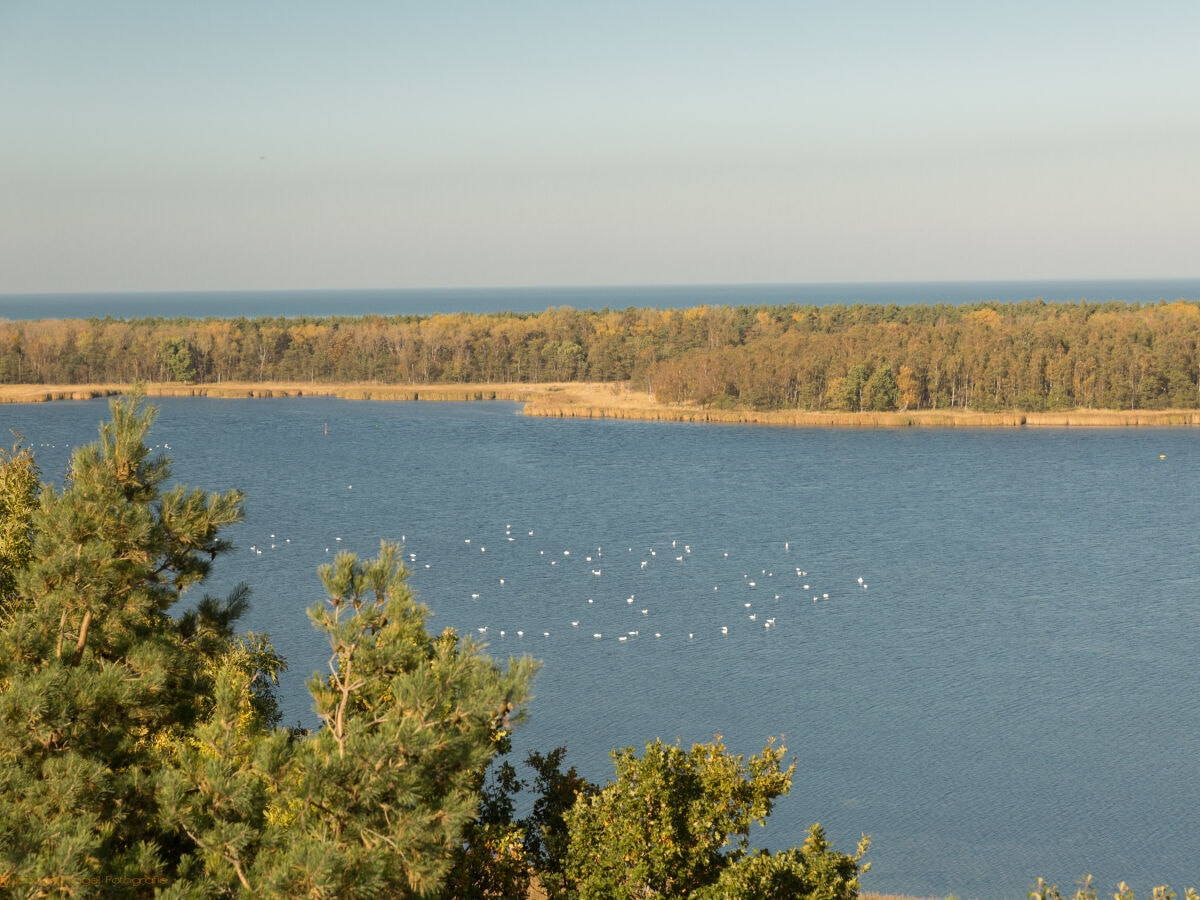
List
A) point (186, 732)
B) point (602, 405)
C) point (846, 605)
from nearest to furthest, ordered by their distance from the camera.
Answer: point (186, 732)
point (846, 605)
point (602, 405)

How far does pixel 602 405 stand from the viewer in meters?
131

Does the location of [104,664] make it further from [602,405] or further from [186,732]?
[602,405]

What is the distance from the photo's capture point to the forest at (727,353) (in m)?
121

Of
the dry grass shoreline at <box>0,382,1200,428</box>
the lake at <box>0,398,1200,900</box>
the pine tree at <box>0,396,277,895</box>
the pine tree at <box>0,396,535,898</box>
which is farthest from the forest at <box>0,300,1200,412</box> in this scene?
the pine tree at <box>0,396,535,898</box>

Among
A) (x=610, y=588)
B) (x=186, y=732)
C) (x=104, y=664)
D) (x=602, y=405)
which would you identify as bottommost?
(x=610, y=588)

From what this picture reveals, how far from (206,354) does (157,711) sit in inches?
6004

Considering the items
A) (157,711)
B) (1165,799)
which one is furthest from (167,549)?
(1165,799)

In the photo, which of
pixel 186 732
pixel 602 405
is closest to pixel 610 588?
pixel 186 732

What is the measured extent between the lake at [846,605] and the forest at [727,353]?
55.1 feet

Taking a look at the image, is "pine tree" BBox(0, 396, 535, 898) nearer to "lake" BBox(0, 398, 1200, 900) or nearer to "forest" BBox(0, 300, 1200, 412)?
"lake" BBox(0, 398, 1200, 900)

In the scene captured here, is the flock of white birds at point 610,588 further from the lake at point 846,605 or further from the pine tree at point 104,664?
the pine tree at point 104,664

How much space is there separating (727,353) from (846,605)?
265 feet

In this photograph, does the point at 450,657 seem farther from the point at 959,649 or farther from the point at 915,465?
the point at 915,465

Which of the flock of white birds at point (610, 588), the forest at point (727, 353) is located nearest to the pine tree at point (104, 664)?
the flock of white birds at point (610, 588)
